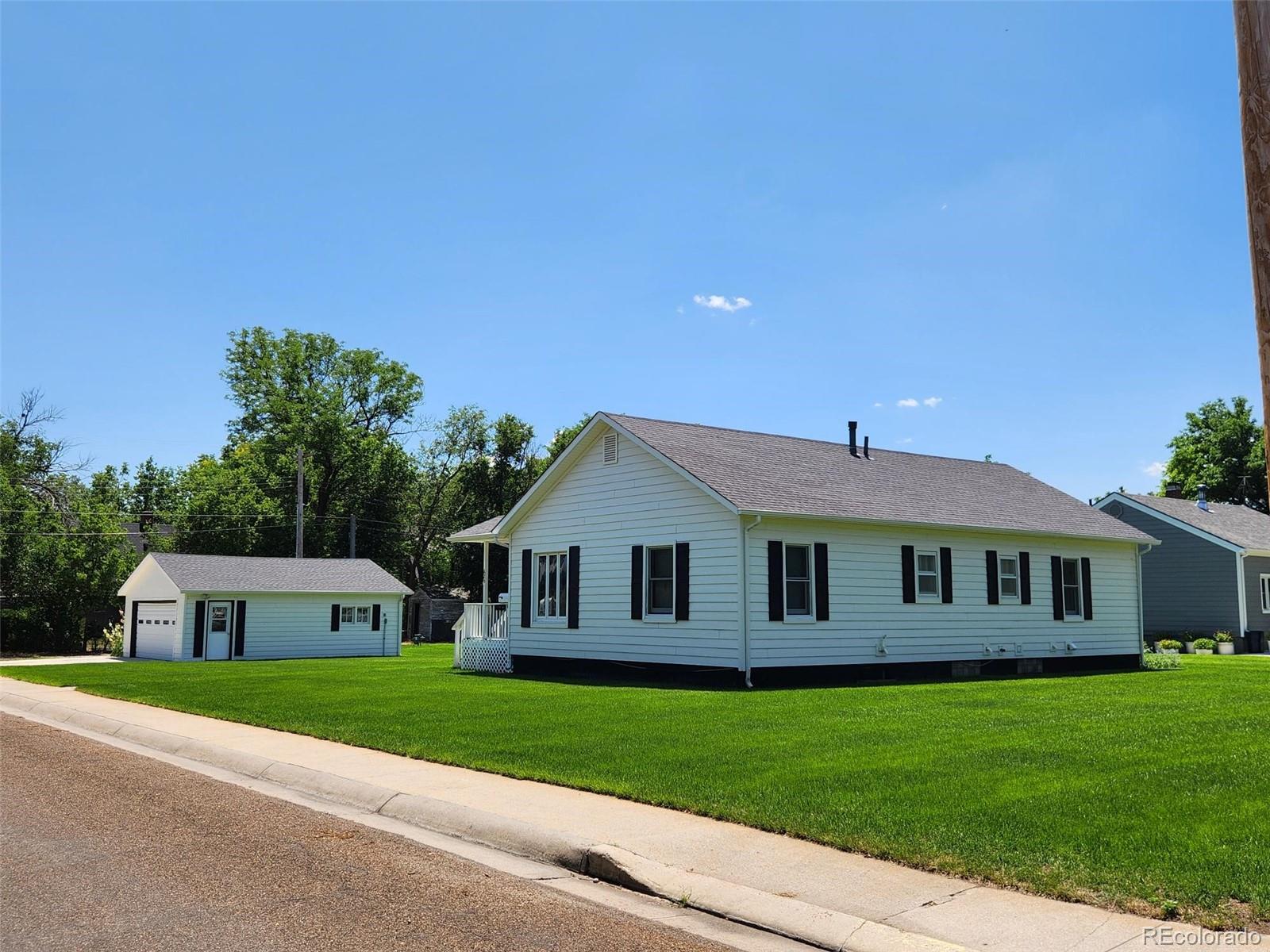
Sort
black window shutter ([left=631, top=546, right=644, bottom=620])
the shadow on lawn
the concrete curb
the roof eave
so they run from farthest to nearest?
1. black window shutter ([left=631, top=546, right=644, bottom=620])
2. the shadow on lawn
3. the roof eave
4. the concrete curb

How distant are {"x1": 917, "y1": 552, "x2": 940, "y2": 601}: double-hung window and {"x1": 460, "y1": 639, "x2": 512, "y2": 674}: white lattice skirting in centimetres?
983

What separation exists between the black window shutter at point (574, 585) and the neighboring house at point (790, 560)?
0.13ft

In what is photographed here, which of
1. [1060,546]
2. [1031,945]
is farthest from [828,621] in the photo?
[1031,945]

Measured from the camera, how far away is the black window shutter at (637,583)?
2142cm

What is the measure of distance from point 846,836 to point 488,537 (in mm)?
19803

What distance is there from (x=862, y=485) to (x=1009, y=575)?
432 cm

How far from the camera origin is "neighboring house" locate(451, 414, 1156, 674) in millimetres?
20109

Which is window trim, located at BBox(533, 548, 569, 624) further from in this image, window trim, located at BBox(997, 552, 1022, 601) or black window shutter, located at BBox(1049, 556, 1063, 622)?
black window shutter, located at BBox(1049, 556, 1063, 622)

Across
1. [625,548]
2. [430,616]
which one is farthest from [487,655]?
[430,616]

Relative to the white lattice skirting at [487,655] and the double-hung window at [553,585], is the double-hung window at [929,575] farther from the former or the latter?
the white lattice skirting at [487,655]

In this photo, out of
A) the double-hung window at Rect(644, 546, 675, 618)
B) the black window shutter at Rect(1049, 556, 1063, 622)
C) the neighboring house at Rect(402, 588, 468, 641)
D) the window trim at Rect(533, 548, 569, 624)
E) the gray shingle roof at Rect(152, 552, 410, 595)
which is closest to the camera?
the double-hung window at Rect(644, 546, 675, 618)

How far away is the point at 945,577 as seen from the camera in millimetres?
22984

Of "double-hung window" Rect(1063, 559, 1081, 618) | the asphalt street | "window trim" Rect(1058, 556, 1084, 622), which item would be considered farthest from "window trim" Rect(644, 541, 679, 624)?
the asphalt street

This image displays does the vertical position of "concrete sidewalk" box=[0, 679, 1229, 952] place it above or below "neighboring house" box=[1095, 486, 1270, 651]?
below
